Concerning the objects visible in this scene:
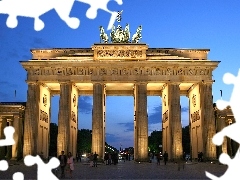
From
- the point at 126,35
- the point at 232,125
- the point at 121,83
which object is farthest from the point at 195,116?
the point at 232,125

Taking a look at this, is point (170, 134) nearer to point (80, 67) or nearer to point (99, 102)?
point (99, 102)

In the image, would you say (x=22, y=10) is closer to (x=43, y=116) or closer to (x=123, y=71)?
(x=123, y=71)

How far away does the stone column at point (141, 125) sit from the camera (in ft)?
150

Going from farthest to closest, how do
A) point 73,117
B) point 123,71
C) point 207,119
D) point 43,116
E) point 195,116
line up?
point 195,116 → point 73,117 → point 43,116 → point 123,71 → point 207,119

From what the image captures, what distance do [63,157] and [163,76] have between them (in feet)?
90.0

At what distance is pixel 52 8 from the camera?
533 cm

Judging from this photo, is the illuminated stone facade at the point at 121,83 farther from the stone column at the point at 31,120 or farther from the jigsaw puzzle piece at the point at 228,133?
the jigsaw puzzle piece at the point at 228,133

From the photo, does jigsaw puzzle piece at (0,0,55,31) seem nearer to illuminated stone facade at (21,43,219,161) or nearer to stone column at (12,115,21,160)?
illuminated stone facade at (21,43,219,161)

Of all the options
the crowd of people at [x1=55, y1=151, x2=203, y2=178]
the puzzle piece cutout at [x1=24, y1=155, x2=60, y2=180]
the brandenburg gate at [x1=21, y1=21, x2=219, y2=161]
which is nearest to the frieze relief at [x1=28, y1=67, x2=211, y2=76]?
the brandenburg gate at [x1=21, y1=21, x2=219, y2=161]

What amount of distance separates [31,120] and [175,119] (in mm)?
18300

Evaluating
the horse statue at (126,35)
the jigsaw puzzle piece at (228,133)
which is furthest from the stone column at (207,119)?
the jigsaw puzzle piece at (228,133)

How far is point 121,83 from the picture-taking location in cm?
4822

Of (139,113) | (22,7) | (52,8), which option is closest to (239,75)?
(52,8)

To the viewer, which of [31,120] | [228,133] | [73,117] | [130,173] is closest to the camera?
[228,133]
